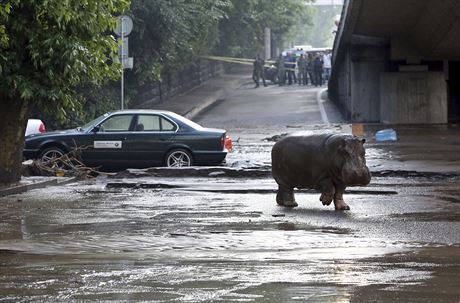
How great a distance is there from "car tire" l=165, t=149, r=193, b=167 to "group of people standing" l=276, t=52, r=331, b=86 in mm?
39450

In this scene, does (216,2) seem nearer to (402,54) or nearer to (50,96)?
(402,54)

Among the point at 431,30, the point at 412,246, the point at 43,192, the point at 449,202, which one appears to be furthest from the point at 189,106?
the point at 412,246

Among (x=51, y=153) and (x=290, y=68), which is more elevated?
(x=290, y=68)

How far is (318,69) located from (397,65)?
2466 centimetres

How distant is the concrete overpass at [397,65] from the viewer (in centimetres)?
3338

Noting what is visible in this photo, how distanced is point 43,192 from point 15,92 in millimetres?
1902

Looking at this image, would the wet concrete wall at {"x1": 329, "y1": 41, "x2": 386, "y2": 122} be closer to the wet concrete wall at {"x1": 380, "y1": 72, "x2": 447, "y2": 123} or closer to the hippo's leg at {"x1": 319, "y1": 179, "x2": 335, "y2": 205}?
the wet concrete wall at {"x1": 380, "y1": 72, "x2": 447, "y2": 123}

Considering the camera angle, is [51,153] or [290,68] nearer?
[51,153]

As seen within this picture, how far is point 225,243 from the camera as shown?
11.9m

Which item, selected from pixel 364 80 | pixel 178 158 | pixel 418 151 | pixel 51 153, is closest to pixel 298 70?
pixel 364 80

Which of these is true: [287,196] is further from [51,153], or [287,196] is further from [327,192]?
[51,153]

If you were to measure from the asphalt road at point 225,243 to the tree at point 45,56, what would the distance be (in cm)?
138

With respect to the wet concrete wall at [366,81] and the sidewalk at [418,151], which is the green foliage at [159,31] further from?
the sidewalk at [418,151]

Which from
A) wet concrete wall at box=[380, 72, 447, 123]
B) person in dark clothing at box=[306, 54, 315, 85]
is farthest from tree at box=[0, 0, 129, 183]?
person in dark clothing at box=[306, 54, 315, 85]
